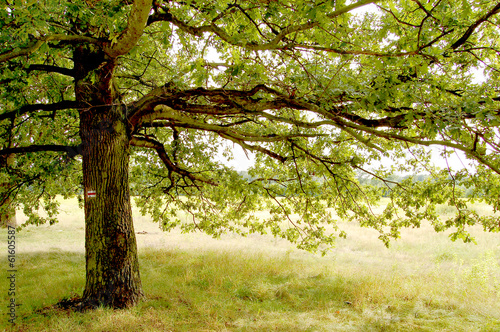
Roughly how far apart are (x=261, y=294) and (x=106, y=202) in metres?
4.33

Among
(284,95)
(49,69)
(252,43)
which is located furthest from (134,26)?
(49,69)

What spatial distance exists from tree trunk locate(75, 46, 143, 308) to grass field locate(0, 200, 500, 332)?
46cm

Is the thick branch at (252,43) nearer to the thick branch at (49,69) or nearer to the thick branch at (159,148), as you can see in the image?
the thick branch at (49,69)

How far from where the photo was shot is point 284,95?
16.6 feet

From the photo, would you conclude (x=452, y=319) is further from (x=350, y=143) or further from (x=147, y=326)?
(x=147, y=326)

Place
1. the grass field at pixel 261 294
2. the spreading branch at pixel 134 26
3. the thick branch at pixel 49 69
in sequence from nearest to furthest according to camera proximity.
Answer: the spreading branch at pixel 134 26 → the grass field at pixel 261 294 → the thick branch at pixel 49 69

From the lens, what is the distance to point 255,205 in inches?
350

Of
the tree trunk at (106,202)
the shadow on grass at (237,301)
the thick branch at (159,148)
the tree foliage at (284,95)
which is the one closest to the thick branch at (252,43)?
the tree foliage at (284,95)

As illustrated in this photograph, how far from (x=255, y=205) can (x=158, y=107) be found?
12.9 feet

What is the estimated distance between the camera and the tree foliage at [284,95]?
4.10 meters

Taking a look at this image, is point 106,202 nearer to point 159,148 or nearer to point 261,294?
point 159,148

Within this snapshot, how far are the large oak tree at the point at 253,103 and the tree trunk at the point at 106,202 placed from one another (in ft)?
0.08

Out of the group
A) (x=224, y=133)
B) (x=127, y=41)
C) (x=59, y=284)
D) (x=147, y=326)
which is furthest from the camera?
(x=59, y=284)

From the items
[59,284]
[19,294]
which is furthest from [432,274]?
[19,294]
